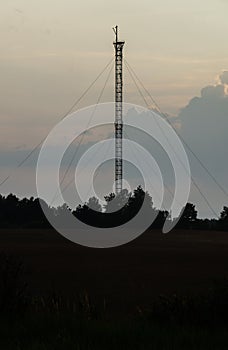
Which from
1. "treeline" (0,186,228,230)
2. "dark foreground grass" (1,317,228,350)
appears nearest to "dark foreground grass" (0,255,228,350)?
"dark foreground grass" (1,317,228,350)

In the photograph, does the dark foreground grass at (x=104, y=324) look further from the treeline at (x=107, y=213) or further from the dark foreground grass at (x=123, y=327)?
the treeline at (x=107, y=213)

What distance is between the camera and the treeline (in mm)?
99625

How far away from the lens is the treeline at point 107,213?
327ft

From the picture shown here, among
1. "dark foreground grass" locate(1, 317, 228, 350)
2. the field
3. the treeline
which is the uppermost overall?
the treeline

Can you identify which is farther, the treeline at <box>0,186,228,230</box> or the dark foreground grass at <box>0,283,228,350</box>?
the treeline at <box>0,186,228,230</box>

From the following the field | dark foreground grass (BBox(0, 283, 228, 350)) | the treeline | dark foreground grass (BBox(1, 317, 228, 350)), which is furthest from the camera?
the treeline

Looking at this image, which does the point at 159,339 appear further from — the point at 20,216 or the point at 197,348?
the point at 20,216

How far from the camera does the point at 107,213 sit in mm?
101438

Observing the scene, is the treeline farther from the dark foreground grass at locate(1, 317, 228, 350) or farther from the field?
the dark foreground grass at locate(1, 317, 228, 350)

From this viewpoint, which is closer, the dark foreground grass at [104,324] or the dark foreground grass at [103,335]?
the dark foreground grass at [103,335]

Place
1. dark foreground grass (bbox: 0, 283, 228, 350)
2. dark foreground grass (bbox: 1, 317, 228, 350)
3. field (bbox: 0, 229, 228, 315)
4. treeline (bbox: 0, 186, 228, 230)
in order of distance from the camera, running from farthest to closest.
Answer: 1. treeline (bbox: 0, 186, 228, 230)
2. field (bbox: 0, 229, 228, 315)
3. dark foreground grass (bbox: 0, 283, 228, 350)
4. dark foreground grass (bbox: 1, 317, 228, 350)

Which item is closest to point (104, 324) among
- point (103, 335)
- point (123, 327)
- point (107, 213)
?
point (123, 327)

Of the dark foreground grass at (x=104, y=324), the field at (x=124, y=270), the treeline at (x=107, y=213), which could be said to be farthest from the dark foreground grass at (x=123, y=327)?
the treeline at (x=107, y=213)

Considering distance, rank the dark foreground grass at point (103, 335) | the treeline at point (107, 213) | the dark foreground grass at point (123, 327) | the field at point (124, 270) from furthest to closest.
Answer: the treeline at point (107, 213), the field at point (124, 270), the dark foreground grass at point (123, 327), the dark foreground grass at point (103, 335)
